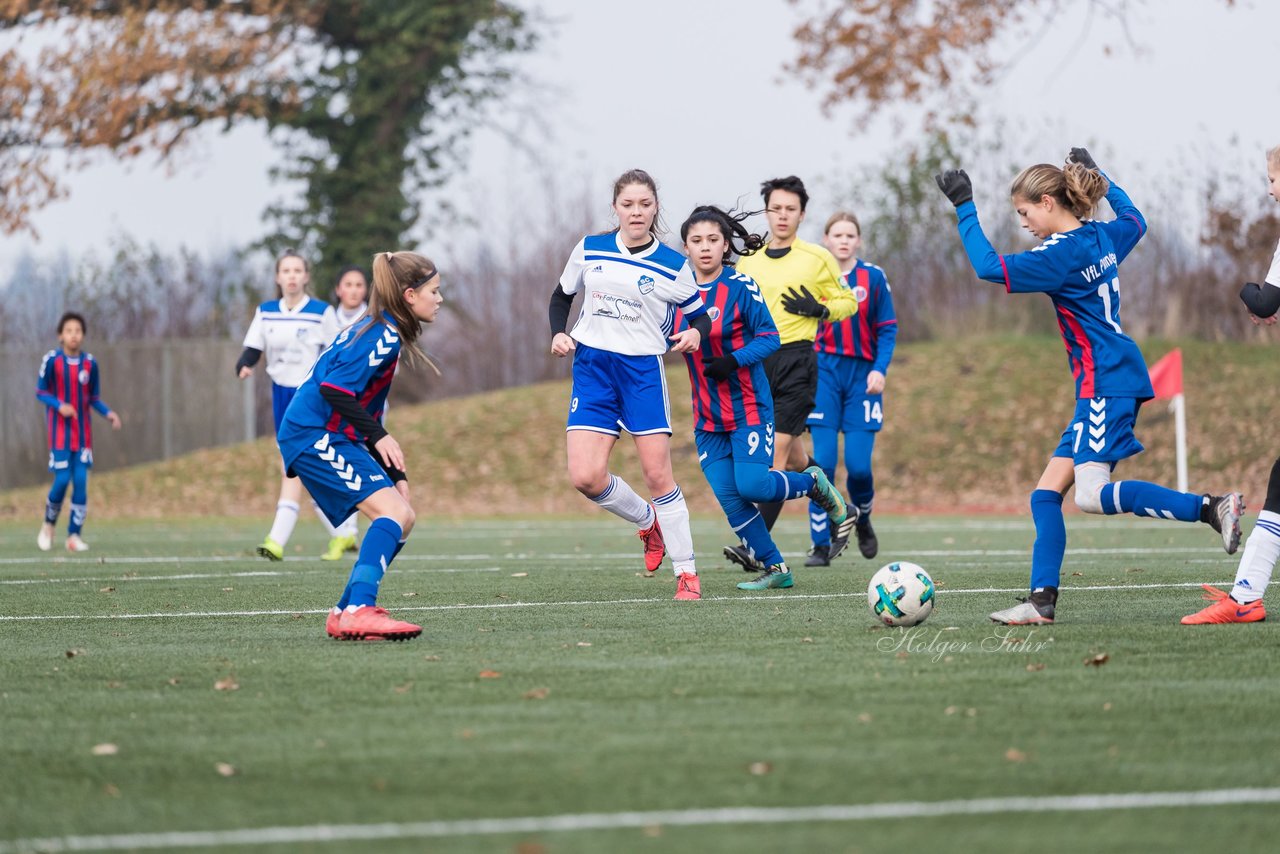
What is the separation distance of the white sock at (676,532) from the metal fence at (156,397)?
22.6m

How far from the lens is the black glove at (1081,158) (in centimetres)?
677

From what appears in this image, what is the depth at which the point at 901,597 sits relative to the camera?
258 inches

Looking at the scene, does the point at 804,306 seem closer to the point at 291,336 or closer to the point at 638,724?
the point at 291,336

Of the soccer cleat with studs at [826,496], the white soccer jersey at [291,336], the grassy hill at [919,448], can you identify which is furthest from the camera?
the grassy hill at [919,448]

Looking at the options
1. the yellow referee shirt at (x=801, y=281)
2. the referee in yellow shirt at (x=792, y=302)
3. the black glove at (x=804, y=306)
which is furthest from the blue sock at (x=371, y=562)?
the yellow referee shirt at (x=801, y=281)

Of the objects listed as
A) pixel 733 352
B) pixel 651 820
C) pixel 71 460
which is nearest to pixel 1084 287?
pixel 733 352

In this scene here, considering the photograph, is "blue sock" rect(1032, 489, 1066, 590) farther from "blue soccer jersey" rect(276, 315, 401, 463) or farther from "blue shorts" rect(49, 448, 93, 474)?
"blue shorts" rect(49, 448, 93, 474)

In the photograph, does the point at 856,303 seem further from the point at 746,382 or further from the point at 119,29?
the point at 119,29

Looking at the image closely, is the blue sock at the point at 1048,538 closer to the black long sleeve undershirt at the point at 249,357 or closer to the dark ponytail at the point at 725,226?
the dark ponytail at the point at 725,226

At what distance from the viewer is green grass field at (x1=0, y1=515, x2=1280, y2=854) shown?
338cm

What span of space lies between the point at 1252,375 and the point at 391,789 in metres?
24.5

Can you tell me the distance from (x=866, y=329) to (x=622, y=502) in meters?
3.36

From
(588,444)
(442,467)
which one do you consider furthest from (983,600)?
(442,467)

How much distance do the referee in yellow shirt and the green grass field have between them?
2.19 metres
